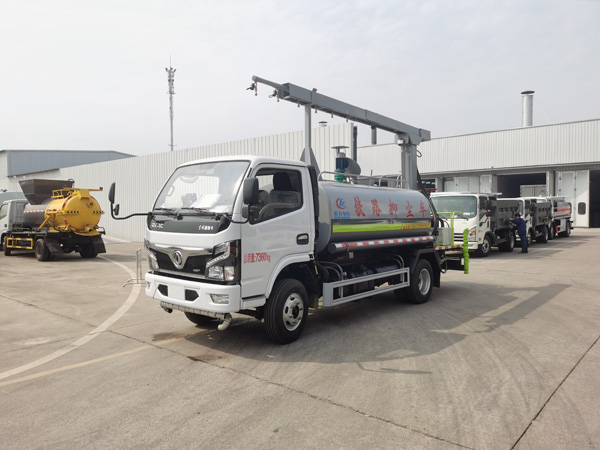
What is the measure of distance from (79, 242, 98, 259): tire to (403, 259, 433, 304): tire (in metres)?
13.1

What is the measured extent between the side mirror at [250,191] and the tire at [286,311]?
126cm

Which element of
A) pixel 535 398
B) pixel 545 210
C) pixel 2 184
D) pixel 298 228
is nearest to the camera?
pixel 535 398

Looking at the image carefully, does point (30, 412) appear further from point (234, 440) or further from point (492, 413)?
point (492, 413)

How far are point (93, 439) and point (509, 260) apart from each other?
49.2 feet

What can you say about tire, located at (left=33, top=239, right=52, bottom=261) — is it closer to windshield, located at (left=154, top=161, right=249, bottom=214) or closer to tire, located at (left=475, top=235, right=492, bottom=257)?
windshield, located at (left=154, top=161, right=249, bottom=214)

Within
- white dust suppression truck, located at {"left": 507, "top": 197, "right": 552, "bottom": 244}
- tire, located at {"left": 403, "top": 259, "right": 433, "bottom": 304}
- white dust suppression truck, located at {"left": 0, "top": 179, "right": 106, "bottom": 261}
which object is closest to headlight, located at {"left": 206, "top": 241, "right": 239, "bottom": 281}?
tire, located at {"left": 403, "top": 259, "right": 433, "bottom": 304}

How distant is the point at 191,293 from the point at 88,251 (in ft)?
44.5

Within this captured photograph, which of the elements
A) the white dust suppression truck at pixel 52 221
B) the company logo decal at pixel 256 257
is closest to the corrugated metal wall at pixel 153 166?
the white dust suppression truck at pixel 52 221

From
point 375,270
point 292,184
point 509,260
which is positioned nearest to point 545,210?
point 509,260

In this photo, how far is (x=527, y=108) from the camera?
129ft

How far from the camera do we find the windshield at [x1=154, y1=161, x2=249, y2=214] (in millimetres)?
5473

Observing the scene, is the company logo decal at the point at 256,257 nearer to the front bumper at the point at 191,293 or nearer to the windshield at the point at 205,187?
the front bumper at the point at 191,293

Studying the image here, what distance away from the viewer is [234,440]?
3447mm

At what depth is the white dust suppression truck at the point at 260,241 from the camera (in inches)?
205
